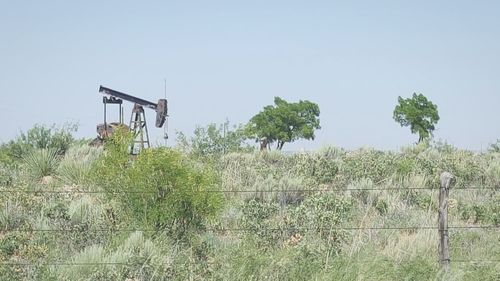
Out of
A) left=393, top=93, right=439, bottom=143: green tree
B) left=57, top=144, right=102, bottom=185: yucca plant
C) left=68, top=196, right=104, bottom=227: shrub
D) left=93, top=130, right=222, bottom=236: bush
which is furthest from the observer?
left=393, top=93, right=439, bottom=143: green tree

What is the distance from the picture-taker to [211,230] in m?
12.9

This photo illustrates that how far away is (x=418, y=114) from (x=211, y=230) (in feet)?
105

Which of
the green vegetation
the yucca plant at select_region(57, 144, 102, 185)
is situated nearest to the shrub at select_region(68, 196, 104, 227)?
the green vegetation

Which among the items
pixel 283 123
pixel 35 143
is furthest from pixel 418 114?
pixel 35 143

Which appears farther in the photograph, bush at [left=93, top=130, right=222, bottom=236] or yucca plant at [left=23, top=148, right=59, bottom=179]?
yucca plant at [left=23, top=148, right=59, bottom=179]

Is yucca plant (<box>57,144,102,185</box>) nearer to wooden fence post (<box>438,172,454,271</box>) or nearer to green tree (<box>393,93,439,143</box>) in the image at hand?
wooden fence post (<box>438,172,454,271</box>)

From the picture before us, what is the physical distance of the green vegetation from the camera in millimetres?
10234

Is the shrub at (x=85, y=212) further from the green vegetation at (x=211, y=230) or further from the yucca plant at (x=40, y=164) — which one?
the yucca plant at (x=40, y=164)

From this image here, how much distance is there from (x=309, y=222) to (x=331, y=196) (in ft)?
5.82

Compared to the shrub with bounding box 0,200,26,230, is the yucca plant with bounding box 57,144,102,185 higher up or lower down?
higher up

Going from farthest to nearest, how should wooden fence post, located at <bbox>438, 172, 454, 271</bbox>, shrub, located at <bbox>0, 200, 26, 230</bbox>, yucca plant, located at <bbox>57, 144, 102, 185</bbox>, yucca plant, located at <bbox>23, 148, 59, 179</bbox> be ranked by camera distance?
yucca plant, located at <bbox>23, 148, 59, 179</bbox> → yucca plant, located at <bbox>57, 144, 102, 185</bbox> → shrub, located at <bbox>0, 200, 26, 230</bbox> → wooden fence post, located at <bbox>438, 172, 454, 271</bbox>

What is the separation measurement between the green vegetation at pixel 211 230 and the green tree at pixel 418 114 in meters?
25.7

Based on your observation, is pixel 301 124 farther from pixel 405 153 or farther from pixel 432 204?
pixel 432 204

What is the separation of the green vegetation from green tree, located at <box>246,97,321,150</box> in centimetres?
3175
